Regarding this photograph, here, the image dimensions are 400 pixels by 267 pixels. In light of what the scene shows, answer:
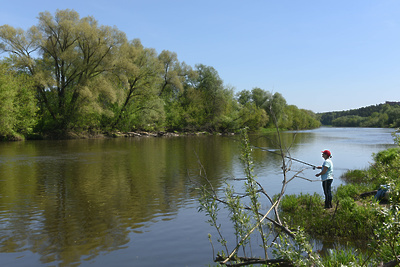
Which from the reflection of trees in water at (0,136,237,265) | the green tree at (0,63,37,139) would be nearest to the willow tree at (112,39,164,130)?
the green tree at (0,63,37,139)

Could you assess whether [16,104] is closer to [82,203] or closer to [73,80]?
[73,80]

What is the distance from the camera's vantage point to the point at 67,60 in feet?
167

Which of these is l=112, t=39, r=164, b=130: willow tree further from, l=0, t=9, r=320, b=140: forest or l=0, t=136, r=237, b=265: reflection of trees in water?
l=0, t=136, r=237, b=265: reflection of trees in water

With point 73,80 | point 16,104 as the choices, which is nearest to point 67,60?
point 73,80

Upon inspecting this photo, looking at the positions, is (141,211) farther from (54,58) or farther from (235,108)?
(235,108)

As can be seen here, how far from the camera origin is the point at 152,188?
52.1 ft

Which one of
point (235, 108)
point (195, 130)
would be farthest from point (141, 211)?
point (235, 108)

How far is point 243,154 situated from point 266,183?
1265cm

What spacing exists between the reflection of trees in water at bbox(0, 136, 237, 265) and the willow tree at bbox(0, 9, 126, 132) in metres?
31.5

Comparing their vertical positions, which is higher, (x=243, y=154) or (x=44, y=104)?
(x=44, y=104)

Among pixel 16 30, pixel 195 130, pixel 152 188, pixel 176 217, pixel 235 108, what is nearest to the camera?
pixel 176 217

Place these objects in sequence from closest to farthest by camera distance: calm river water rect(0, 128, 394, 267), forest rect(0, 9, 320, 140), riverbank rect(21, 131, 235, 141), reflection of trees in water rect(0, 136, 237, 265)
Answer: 1. calm river water rect(0, 128, 394, 267)
2. reflection of trees in water rect(0, 136, 237, 265)
3. forest rect(0, 9, 320, 140)
4. riverbank rect(21, 131, 235, 141)

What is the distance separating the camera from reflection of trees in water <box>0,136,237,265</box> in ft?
27.9

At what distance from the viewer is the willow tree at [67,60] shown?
49.0 m
